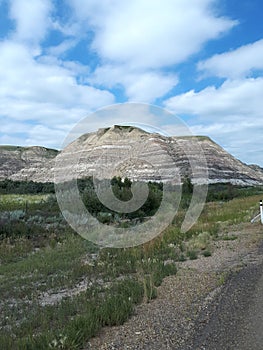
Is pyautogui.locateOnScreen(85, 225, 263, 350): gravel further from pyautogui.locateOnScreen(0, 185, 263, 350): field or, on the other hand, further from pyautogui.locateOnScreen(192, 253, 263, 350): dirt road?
pyautogui.locateOnScreen(0, 185, 263, 350): field

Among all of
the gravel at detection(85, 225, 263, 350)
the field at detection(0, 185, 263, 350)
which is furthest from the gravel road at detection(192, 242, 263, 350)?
the field at detection(0, 185, 263, 350)

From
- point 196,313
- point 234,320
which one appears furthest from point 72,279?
point 234,320

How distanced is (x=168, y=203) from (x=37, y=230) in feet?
42.8

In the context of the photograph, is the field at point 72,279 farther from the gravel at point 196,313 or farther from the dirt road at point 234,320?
the dirt road at point 234,320

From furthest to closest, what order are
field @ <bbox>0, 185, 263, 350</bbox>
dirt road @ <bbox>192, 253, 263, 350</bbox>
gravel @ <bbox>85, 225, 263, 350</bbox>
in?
field @ <bbox>0, 185, 263, 350</bbox> → gravel @ <bbox>85, 225, 263, 350</bbox> → dirt road @ <bbox>192, 253, 263, 350</bbox>

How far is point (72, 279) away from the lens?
9883 mm

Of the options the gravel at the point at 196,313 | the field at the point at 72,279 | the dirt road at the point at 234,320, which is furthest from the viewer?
the field at the point at 72,279

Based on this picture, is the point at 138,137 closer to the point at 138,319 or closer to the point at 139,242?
the point at 139,242

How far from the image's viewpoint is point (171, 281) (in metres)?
8.53

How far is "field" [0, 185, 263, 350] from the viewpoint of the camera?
5.80 meters

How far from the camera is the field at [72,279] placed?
5.80m

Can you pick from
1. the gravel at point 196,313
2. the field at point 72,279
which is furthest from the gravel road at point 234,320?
the field at point 72,279

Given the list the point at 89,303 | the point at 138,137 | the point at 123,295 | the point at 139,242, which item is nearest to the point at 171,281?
the point at 123,295

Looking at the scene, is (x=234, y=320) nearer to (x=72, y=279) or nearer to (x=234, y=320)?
(x=234, y=320)
